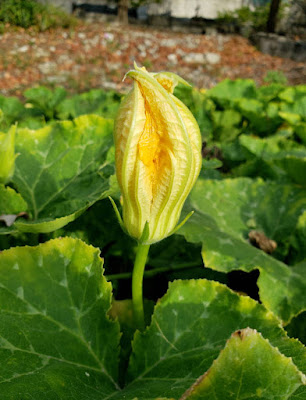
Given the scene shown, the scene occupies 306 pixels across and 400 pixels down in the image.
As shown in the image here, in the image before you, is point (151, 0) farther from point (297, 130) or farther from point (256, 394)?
point (256, 394)

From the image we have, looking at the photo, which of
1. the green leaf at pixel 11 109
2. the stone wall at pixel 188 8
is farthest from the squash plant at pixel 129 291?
the stone wall at pixel 188 8

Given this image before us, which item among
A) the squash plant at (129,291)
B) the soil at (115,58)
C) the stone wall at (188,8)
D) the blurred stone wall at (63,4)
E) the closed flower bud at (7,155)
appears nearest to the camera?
the squash plant at (129,291)

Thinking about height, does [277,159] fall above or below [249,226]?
above

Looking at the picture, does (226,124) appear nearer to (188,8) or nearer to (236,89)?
(236,89)

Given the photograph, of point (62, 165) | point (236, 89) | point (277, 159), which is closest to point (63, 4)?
point (236, 89)

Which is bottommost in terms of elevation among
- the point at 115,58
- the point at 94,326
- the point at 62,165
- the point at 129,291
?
the point at 115,58

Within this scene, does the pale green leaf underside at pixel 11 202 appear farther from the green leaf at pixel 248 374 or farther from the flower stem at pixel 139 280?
the green leaf at pixel 248 374

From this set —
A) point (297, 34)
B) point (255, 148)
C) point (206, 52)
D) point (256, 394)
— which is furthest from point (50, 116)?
point (297, 34)
